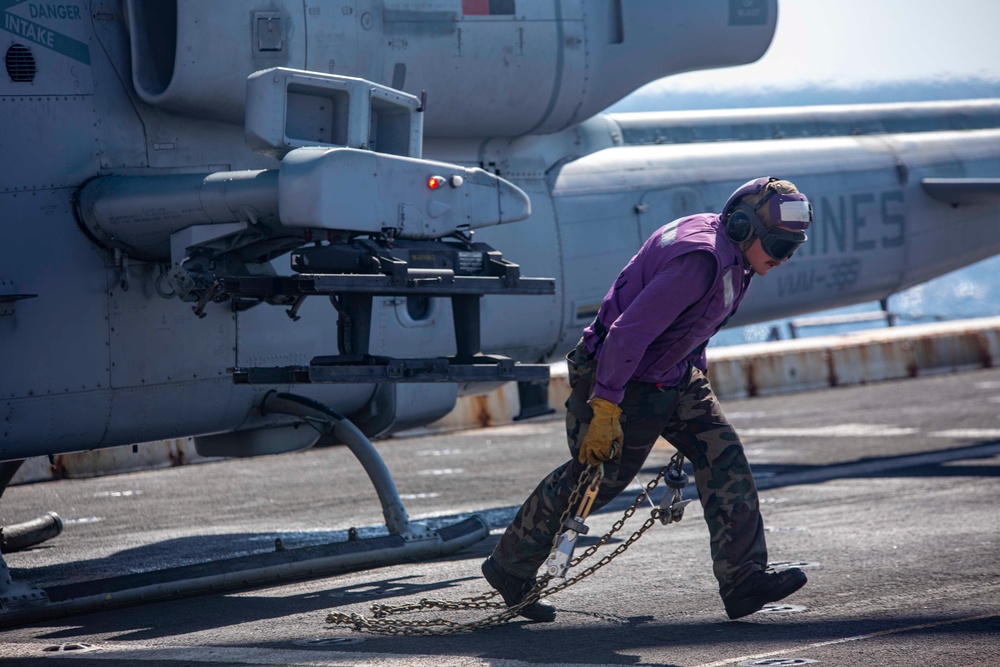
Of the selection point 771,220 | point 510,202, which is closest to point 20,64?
point 510,202

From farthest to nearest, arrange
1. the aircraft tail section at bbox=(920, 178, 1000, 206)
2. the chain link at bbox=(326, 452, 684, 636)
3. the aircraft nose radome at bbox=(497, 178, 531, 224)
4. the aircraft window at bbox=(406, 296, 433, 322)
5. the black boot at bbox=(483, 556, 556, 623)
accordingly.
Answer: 1. the aircraft tail section at bbox=(920, 178, 1000, 206)
2. the aircraft window at bbox=(406, 296, 433, 322)
3. the aircraft nose radome at bbox=(497, 178, 531, 224)
4. the black boot at bbox=(483, 556, 556, 623)
5. the chain link at bbox=(326, 452, 684, 636)

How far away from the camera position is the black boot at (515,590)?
575cm

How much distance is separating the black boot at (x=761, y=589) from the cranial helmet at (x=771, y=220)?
1.36m

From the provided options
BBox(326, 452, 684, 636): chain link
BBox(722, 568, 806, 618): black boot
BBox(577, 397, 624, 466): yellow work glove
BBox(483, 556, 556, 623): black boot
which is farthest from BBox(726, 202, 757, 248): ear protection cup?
BBox(483, 556, 556, 623): black boot

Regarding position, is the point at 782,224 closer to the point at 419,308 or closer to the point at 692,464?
the point at 692,464

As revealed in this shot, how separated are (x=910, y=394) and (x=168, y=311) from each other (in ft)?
37.4

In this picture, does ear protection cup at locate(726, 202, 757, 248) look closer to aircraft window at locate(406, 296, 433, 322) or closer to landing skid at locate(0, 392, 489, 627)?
landing skid at locate(0, 392, 489, 627)

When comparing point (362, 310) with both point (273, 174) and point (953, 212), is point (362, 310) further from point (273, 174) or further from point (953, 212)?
point (953, 212)

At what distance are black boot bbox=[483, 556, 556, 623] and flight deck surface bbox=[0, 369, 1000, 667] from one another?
0.07 metres

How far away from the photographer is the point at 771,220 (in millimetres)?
5660

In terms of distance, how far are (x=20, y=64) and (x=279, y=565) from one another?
9.51 feet

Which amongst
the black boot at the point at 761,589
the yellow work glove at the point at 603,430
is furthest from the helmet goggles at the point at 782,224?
the black boot at the point at 761,589

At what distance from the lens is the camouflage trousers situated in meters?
5.63

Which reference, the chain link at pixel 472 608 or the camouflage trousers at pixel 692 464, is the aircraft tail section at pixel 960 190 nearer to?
the camouflage trousers at pixel 692 464
